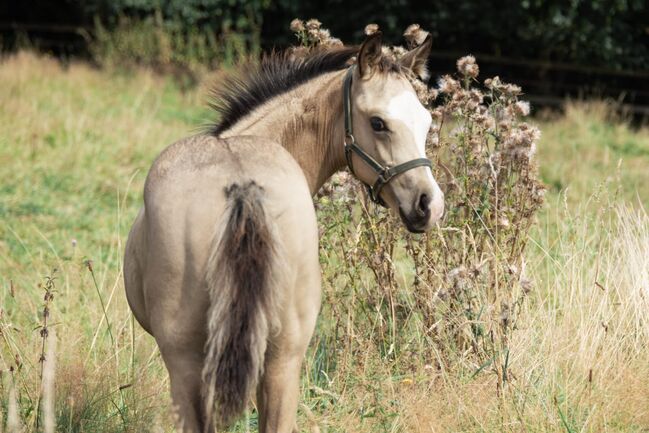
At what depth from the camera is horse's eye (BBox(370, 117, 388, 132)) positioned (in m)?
3.39

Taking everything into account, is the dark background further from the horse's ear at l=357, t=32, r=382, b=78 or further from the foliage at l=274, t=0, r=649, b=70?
the horse's ear at l=357, t=32, r=382, b=78

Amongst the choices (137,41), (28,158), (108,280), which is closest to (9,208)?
(28,158)

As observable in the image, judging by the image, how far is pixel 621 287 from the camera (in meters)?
4.82

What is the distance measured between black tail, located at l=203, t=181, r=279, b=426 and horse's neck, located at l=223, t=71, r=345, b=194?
36.3 inches

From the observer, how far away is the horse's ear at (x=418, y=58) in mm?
3727

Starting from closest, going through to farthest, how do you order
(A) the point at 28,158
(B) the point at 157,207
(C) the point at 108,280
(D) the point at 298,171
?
(B) the point at 157,207
(D) the point at 298,171
(C) the point at 108,280
(A) the point at 28,158

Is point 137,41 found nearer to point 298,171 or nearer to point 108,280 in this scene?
point 108,280

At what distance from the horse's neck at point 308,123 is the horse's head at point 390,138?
0.35ft

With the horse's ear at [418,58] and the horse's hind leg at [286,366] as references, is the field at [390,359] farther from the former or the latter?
the horse's ear at [418,58]

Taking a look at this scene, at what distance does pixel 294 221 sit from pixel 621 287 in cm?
266

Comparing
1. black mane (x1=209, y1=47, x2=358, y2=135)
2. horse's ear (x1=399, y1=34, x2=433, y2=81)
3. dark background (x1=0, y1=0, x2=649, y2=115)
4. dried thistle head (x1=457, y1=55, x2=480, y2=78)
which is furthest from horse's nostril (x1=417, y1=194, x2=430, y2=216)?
dark background (x1=0, y1=0, x2=649, y2=115)

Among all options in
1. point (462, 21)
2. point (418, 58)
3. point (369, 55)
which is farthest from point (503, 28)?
point (369, 55)

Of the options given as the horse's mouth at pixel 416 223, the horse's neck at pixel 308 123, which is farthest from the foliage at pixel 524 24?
the horse's mouth at pixel 416 223

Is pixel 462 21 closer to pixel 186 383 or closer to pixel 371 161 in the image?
pixel 371 161
